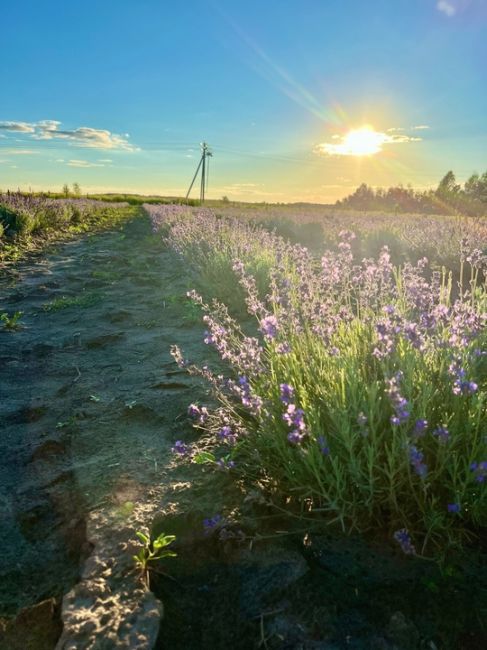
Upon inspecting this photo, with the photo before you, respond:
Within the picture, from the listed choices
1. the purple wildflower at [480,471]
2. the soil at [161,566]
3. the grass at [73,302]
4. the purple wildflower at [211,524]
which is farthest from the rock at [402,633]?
the grass at [73,302]

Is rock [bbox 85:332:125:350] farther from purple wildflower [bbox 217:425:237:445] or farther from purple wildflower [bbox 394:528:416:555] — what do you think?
purple wildflower [bbox 394:528:416:555]

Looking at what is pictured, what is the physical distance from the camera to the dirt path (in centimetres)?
214

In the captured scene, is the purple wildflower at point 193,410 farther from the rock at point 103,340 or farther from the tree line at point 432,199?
the tree line at point 432,199

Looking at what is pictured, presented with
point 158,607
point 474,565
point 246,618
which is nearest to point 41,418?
point 158,607

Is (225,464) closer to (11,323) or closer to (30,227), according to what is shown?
(11,323)

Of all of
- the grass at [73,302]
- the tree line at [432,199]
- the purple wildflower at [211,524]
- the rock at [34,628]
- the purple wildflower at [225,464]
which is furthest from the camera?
the tree line at [432,199]

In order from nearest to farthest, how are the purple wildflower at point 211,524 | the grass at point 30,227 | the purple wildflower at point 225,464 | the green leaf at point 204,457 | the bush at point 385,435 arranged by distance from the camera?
1. the bush at point 385,435
2. the purple wildflower at point 211,524
3. the purple wildflower at point 225,464
4. the green leaf at point 204,457
5. the grass at point 30,227

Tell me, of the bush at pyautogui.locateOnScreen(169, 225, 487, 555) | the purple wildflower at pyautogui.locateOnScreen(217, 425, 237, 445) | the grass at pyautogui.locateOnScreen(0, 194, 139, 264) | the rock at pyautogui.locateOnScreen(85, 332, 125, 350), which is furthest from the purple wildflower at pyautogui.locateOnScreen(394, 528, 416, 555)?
the grass at pyautogui.locateOnScreen(0, 194, 139, 264)

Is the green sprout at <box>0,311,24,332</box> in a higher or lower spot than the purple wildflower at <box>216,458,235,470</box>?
lower

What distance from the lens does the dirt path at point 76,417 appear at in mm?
2141

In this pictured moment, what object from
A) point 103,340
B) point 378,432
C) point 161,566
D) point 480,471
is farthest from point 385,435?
point 103,340

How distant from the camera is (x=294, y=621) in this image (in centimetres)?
166

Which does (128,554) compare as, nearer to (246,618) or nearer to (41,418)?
(246,618)

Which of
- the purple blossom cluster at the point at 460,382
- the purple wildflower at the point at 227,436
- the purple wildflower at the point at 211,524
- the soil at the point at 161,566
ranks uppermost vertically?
the purple blossom cluster at the point at 460,382
